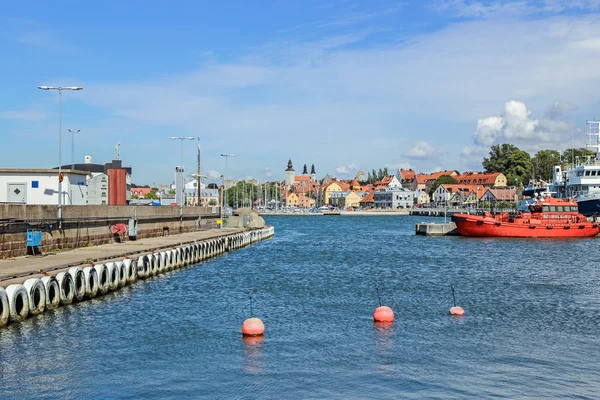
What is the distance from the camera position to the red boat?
75000mm

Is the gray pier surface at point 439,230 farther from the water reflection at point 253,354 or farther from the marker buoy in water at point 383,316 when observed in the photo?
the water reflection at point 253,354

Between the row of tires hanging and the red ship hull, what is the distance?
39.8m

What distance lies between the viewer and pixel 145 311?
87.7 feet

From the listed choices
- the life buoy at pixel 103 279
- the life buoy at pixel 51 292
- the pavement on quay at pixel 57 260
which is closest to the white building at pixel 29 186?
the pavement on quay at pixel 57 260

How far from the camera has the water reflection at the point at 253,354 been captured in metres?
17.9

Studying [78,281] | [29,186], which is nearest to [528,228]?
[29,186]

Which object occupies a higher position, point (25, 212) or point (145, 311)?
point (25, 212)

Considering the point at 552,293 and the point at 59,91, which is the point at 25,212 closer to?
the point at 59,91

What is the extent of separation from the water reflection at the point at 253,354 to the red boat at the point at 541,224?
58.8 metres

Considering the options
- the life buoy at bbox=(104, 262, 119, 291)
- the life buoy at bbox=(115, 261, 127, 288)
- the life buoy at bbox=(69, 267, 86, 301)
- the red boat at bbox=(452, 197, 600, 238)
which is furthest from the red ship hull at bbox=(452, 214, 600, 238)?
the life buoy at bbox=(69, 267, 86, 301)

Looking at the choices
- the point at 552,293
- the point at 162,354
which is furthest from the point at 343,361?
the point at 552,293

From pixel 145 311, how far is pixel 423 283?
53.3ft

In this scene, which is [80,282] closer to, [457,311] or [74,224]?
[74,224]

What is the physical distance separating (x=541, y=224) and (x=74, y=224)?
53.4 meters
